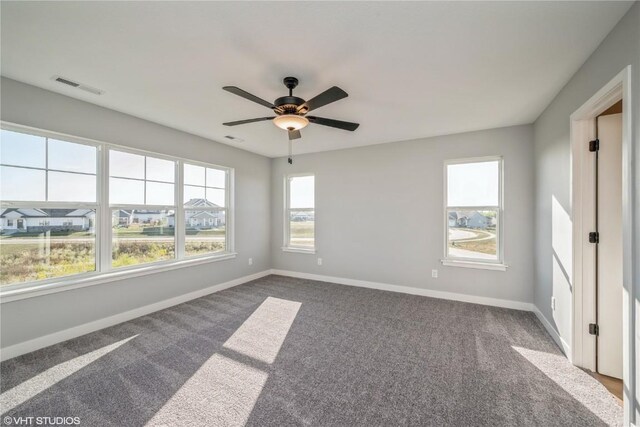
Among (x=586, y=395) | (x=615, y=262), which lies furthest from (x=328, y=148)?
(x=586, y=395)

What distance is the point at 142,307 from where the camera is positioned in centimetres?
334

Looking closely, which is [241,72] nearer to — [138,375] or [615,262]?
[138,375]

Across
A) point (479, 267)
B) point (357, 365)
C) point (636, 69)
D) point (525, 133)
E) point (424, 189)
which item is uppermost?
point (525, 133)

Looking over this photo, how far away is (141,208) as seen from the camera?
346 centimetres

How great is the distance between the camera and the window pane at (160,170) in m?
3.59

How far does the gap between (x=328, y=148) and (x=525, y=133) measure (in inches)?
120

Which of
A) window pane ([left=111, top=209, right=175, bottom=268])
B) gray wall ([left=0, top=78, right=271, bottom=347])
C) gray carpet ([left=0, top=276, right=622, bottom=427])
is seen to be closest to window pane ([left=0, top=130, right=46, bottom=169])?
gray wall ([left=0, top=78, right=271, bottom=347])

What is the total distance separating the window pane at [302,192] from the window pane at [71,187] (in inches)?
129

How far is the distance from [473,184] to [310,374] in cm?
356

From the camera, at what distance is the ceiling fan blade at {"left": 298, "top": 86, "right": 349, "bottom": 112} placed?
1944mm

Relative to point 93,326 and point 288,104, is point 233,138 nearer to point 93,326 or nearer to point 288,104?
point 288,104

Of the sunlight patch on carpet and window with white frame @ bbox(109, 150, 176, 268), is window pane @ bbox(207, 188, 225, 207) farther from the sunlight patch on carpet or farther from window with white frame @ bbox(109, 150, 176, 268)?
the sunlight patch on carpet

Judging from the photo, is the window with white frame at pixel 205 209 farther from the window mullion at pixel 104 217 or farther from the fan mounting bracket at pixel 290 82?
the fan mounting bracket at pixel 290 82

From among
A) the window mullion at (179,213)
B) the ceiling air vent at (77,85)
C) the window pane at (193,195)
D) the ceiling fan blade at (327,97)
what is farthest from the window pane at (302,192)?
the ceiling air vent at (77,85)
